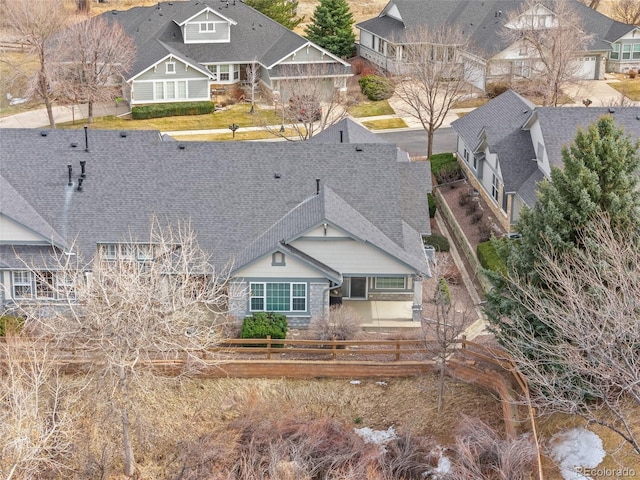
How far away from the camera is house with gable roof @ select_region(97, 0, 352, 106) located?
66812 millimetres

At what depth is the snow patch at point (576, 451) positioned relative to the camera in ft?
85.8

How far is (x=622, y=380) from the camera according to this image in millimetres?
23781

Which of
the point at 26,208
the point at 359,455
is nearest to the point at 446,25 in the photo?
the point at 26,208

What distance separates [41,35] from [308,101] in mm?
18289

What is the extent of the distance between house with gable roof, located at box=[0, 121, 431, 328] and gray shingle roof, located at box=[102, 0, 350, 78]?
2958 cm

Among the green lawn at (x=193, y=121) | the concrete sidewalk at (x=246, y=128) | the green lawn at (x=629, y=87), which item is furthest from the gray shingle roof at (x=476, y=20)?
the green lawn at (x=193, y=121)

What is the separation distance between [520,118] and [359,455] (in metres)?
27.0

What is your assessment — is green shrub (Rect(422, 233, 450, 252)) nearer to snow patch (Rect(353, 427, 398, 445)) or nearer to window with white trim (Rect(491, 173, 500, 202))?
window with white trim (Rect(491, 173, 500, 202))

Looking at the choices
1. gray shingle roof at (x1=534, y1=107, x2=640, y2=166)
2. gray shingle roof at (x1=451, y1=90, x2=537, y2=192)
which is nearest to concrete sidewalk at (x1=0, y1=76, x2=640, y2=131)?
gray shingle roof at (x1=451, y1=90, x2=537, y2=192)

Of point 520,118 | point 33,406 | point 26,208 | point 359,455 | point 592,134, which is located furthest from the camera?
point 520,118

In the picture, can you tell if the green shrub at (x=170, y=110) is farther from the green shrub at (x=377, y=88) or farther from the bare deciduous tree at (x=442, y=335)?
the bare deciduous tree at (x=442, y=335)

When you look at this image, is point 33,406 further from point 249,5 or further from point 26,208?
point 249,5

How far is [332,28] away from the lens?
7738 cm

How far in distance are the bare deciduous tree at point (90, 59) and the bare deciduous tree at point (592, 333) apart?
4193 cm
